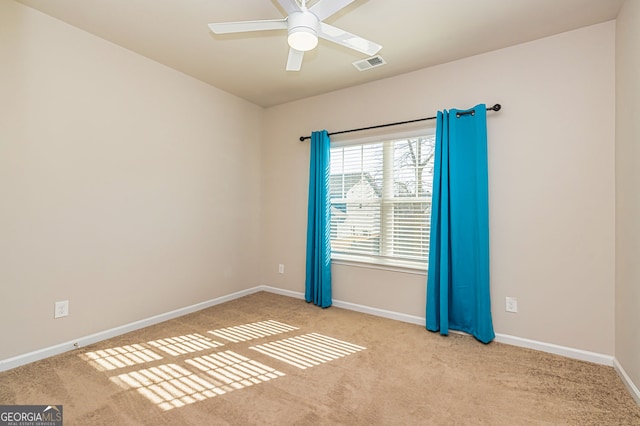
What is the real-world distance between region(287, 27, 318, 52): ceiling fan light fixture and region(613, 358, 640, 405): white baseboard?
279cm

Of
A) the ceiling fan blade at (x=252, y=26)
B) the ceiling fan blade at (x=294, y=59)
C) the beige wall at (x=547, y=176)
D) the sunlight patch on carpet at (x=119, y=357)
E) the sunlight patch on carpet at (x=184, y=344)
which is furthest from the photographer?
the sunlight patch on carpet at (x=184, y=344)

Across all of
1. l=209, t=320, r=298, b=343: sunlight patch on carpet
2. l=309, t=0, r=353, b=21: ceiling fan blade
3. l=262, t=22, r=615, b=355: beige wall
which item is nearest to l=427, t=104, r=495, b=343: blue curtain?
l=262, t=22, r=615, b=355: beige wall

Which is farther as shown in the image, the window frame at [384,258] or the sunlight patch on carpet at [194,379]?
the window frame at [384,258]

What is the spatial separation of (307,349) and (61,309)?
6.39ft

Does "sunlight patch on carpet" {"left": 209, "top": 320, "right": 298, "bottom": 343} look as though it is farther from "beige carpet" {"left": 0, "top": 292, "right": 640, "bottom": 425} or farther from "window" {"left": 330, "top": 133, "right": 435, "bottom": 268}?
"window" {"left": 330, "top": 133, "right": 435, "bottom": 268}

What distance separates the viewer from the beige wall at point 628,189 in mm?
Result: 1803

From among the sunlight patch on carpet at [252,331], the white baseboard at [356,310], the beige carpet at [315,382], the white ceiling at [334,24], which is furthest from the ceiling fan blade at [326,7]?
the white baseboard at [356,310]

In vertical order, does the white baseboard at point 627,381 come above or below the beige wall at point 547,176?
below

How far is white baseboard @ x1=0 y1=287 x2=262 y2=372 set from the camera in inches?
81.8

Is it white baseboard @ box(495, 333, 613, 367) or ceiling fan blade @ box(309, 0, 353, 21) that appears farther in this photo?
white baseboard @ box(495, 333, 613, 367)

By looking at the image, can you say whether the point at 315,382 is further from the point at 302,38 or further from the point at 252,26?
the point at 252,26

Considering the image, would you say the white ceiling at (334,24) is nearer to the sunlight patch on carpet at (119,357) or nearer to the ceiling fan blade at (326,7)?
the ceiling fan blade at (326,7)

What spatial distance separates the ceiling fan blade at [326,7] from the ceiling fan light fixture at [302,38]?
4.2 inches

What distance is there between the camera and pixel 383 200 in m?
3.28
